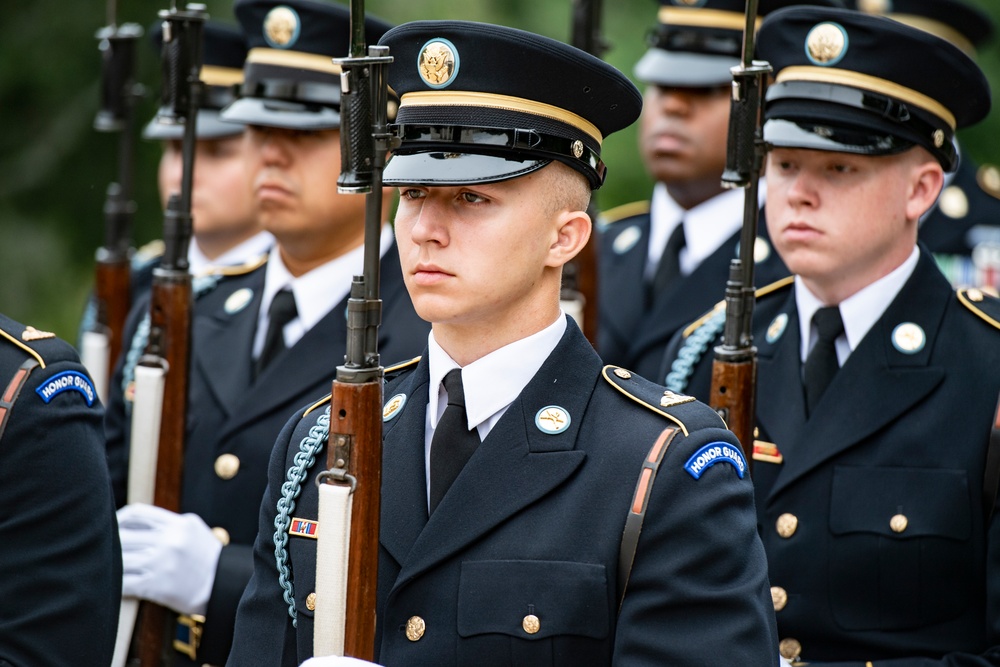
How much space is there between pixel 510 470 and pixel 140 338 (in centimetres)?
254

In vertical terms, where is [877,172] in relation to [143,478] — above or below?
above

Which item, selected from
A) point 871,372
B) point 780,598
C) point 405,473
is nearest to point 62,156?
point 871,372

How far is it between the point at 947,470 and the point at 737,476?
3.56ft

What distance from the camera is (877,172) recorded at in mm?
4379

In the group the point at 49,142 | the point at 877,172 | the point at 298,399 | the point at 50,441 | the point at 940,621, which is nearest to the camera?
the point at 50,441

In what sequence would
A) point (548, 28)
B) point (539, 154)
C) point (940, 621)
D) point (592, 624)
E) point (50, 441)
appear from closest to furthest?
1. point (592, 624)
2. point (539, 154)
3. point (50, 441)
4. point (940, 621)
5. point (548, 28)

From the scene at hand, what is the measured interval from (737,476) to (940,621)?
112 cm

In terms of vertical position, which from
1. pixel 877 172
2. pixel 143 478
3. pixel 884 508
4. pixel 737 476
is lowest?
pixel 143 478

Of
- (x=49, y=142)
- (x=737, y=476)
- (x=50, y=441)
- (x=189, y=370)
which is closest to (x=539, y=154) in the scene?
(x=737, y=476)

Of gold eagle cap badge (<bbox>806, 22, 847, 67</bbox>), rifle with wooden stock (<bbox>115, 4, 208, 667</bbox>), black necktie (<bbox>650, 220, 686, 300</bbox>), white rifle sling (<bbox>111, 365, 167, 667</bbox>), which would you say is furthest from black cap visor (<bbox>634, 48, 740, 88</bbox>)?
white rifle sling (<bbox>111, 365, 167, 667</bbox>)

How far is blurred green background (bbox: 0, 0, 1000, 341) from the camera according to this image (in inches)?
414

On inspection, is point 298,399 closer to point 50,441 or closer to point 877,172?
point 50,441

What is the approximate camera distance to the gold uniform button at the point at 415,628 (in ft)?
10.6

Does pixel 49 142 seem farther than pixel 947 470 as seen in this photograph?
Yes
